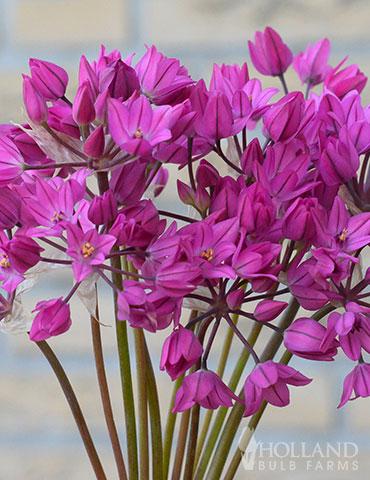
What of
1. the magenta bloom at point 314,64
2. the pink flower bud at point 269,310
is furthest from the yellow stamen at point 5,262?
the magenta bloom at point 314,64

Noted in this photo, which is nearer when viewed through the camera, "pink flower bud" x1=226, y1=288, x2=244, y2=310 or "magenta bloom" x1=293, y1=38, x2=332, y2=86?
"pink flower bud" x1=226, y1=288, x2=244, y2=310

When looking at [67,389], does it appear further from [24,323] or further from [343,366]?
[343,366]

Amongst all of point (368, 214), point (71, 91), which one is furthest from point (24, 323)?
point (71, 91)

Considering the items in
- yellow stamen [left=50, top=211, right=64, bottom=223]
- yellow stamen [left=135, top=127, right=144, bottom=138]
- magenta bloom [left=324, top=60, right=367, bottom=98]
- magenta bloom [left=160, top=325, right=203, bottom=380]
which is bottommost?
magenta bloom [left=160, top=325, right=203, bottom=380]

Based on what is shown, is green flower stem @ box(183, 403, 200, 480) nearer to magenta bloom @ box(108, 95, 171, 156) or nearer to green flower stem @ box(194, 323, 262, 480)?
green flower stem @ box(194, 323, 262, 480)

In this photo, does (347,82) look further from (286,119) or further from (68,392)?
(68,392)

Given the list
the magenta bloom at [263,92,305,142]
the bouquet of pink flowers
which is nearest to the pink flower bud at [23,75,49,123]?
the bouquet of pink flowers
